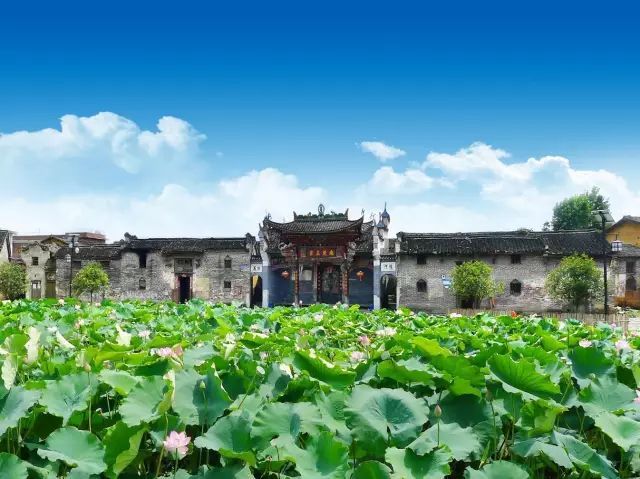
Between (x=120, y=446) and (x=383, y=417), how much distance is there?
2.06 ft

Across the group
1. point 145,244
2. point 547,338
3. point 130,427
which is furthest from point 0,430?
point 145,244

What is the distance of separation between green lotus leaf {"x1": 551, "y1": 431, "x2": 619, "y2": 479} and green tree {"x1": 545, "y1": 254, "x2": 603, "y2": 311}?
2536 cm

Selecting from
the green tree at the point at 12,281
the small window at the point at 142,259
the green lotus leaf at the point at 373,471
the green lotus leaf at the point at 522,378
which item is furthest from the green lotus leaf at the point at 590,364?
the green tree at the point at 12,281

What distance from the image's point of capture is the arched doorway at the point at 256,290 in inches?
1204

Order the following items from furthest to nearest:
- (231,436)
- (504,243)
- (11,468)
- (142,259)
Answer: (142,259) < (504,243) < (231,436) < (11,468)

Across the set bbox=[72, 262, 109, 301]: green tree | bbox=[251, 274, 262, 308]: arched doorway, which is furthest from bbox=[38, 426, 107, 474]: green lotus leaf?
bbox=[72, 262, 109, 301]: green tree

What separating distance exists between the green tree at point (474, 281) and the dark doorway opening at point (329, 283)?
6.20 meters

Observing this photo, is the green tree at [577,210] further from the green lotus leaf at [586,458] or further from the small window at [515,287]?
the green lotus leaf at [586,458]

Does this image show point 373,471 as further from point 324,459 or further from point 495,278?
point 495,278

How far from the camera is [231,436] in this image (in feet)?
4.02

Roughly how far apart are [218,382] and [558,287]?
26243 millimetres

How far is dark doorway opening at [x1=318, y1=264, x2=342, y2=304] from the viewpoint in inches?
1138

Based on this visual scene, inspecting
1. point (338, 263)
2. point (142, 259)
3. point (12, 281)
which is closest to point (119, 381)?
point (338, 263)

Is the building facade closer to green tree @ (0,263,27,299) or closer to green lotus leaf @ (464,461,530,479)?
green tree @ (0,263,27,299)
